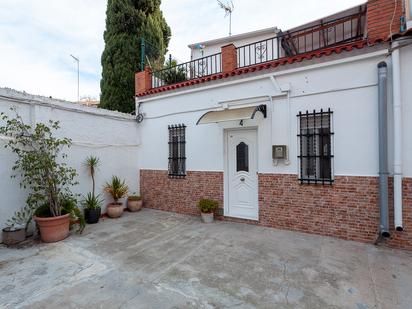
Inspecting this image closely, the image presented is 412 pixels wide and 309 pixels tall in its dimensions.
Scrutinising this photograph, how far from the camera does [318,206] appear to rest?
6125mm

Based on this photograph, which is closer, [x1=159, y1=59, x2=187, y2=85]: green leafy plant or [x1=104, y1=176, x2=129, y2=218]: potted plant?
[x1=104, y1=176, x2=129, y2=218]: potted plant

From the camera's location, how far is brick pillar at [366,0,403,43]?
207 inches

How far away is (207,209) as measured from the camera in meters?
7.52

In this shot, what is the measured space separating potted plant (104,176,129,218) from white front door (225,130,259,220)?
3.92 metres

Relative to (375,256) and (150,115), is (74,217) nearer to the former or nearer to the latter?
(150,115)

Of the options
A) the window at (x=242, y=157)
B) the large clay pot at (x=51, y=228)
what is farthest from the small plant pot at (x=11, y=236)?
the window at (x=242, y=157)

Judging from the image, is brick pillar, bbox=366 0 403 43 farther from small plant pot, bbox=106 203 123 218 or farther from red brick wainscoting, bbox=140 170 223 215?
small plant pot, bbox=106 203 123 218

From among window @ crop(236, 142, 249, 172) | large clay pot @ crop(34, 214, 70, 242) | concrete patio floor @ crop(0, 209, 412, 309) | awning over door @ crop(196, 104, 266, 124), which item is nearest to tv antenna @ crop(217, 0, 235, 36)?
awning over door @ crop(196, 104, 266, 124)

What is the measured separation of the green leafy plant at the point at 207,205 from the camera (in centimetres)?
752

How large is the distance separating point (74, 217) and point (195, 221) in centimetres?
357

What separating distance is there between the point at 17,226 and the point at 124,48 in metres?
9.68

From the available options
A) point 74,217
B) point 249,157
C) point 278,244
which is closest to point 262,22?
point 249,157

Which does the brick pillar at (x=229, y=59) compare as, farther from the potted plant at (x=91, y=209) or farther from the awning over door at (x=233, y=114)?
the potted plant at (x=91, y=209)

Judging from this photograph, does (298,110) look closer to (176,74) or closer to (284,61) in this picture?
(284,61)
